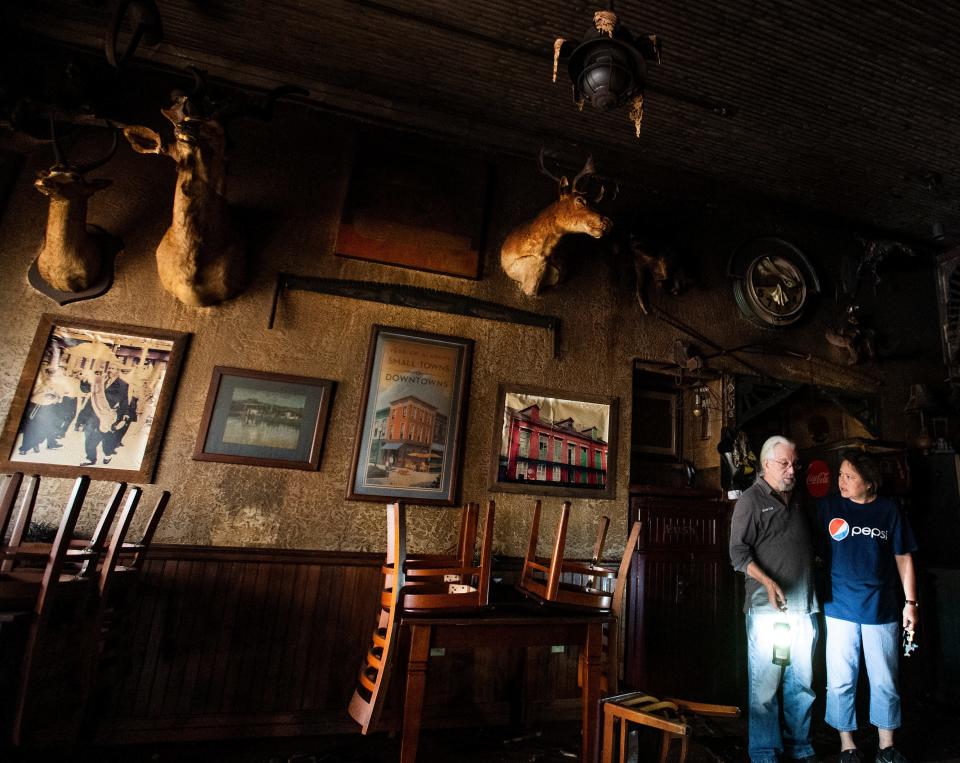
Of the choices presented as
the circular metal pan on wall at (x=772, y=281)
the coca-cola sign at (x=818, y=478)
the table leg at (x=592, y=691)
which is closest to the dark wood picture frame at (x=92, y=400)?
the table leg at (x=592, y=691)

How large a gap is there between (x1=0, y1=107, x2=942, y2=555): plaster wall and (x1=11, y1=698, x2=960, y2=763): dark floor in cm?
116

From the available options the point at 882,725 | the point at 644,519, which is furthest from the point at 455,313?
the point at 882,725

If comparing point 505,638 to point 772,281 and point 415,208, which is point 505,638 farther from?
point 772,281

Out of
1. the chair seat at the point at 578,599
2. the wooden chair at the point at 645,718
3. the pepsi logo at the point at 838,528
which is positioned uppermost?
the pepsi logo at the point at 838,528

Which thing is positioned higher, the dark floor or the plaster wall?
the plaster wall

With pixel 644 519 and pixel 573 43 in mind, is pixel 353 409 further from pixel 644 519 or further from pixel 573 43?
pixel 573 43

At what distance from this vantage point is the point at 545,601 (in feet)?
8.77

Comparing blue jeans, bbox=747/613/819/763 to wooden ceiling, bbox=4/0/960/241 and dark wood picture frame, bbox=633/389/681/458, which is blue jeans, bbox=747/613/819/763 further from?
wooden ceiling, bbox=4/0/960/241

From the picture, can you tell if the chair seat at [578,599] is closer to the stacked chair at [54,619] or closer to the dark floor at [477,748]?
the dark floor at [477,748]

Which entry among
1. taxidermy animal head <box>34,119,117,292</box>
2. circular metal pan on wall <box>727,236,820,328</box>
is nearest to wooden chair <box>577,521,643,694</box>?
circular metal pan on wall <box>727,236,820,328</box>

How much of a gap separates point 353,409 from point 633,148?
11.9 feet

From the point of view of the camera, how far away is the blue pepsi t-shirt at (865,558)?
2928 millimetres

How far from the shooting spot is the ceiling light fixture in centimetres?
237

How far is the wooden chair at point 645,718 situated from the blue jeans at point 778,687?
1.23 feet
